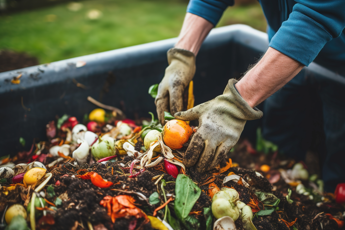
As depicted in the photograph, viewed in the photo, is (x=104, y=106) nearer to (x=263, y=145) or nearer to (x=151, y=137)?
(x=151, y=137)

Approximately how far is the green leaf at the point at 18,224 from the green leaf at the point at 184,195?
64 cm

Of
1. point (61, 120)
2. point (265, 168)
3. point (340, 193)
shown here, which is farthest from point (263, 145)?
point (61, 120)

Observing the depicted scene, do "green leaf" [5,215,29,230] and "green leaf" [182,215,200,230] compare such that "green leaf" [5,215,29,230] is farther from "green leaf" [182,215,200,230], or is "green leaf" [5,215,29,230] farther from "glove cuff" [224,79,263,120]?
"glove cuff" [224,79,263,120]

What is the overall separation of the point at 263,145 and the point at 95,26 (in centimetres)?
404

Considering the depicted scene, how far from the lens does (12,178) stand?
1336mm

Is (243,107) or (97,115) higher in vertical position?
(243,107)

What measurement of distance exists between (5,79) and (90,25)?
3798 mm

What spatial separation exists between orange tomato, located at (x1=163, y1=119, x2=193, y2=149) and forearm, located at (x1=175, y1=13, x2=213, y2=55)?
70 centimetres

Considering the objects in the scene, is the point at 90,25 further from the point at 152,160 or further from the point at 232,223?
the point at 232,223

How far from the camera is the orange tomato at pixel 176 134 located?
1.28m

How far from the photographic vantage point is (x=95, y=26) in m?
4.86

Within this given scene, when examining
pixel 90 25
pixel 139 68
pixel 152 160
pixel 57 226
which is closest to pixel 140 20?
pixel 90 25

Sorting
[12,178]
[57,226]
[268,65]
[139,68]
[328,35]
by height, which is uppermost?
[328,35]

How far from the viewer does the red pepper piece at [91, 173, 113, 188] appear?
118 centimetres
